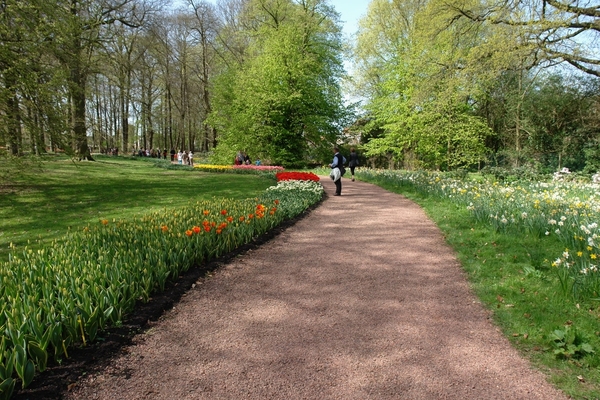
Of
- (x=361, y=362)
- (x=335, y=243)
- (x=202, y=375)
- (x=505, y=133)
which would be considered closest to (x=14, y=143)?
(x=335, y=243)

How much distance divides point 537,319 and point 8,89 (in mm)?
11670

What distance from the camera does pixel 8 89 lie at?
869 centimetres

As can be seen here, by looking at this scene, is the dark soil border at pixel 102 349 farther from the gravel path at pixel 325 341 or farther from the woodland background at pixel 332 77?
the woodland background at pixel 332 77

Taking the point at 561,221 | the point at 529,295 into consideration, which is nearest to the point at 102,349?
the point at 529,295

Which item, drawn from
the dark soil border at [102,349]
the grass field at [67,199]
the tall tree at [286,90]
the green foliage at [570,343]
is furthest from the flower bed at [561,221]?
the tall tree at [286,90]

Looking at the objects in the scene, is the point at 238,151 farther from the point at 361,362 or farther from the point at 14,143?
the point at 361,362

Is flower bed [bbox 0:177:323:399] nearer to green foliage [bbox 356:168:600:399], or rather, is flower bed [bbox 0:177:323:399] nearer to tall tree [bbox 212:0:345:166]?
green foliage [bbox 356:168:600:399]

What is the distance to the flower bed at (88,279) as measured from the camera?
8.02 feet

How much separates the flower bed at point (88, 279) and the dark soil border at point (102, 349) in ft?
0.23

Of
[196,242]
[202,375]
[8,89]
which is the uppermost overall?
[8,89]

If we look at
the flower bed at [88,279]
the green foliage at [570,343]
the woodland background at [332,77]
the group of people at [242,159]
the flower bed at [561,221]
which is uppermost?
the woodland background at [332,77]

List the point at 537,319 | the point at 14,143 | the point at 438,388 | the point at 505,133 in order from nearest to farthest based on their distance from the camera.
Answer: the point at 438,388 → the point at 537,319 → the point at 14,143 → the point at 505,133

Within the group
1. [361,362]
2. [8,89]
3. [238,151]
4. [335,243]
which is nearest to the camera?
[361,362]

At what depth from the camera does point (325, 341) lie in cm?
302
